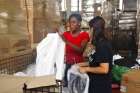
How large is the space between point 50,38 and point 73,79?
751 millimetres

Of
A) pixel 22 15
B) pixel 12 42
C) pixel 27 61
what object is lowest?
pixel 27 61

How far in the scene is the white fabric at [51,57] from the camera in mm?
3801

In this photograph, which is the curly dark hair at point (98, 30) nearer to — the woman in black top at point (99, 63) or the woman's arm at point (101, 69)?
the woman in black top at point (99, 63)

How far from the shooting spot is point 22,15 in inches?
167

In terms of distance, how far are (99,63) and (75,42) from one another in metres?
1.00

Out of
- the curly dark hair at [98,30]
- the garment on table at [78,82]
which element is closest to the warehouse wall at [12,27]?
the garment on table at [78,82]

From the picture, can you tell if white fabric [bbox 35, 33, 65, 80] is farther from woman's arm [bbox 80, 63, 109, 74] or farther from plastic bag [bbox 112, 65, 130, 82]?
plastic bag [bbox 112, 65, 130, 82]

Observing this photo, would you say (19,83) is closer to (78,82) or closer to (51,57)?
(78,82)

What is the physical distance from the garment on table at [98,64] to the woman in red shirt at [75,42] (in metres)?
0.83

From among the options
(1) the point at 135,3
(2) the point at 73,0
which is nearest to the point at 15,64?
(2) the point at 73,0

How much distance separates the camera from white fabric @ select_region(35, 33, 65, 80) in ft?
12.5

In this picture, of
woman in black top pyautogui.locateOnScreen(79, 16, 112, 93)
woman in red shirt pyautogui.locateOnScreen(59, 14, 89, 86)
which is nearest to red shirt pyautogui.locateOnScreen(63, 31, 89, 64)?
woman in red shirt pyautogui.locateOnScreen(59, 14, 89, 86)

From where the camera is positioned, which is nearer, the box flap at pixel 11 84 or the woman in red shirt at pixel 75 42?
the box flap at pixel 11 84

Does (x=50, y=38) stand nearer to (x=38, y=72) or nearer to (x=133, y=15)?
(x=38, y=72)
